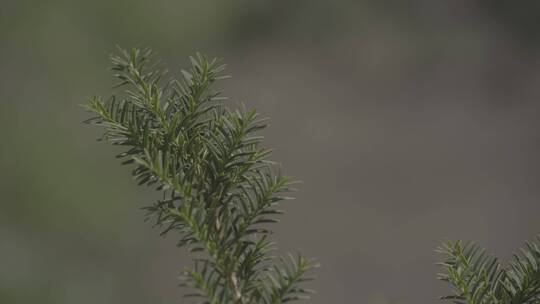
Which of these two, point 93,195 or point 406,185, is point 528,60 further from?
point 93,195

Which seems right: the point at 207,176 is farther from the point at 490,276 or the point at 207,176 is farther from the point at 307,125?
the point at 307,125

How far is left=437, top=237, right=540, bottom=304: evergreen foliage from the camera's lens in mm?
223

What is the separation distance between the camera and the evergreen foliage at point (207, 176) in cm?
22

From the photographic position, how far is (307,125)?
274cm

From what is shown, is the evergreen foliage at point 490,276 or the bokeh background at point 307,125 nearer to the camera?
the evergreen foliage at point 490,276

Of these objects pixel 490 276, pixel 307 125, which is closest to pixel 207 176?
pixel 490 276

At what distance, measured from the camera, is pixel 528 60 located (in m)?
2.72

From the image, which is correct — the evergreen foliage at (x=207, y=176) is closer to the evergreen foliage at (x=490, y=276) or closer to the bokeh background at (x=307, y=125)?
the evergreen foliage at (x=490, y=276)

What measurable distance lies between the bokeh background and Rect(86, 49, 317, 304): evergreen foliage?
62.6 inches

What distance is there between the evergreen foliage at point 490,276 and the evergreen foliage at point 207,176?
1.9 inches

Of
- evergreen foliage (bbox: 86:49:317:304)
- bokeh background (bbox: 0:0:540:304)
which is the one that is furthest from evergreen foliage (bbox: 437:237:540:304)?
bokeh background (bbox: 0:0:540:304)

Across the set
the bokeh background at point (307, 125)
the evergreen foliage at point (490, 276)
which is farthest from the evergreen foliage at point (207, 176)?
the bokeh background at point (307, 125)

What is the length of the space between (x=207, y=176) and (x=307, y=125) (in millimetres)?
2506

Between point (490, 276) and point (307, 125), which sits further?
point (307, 125)
